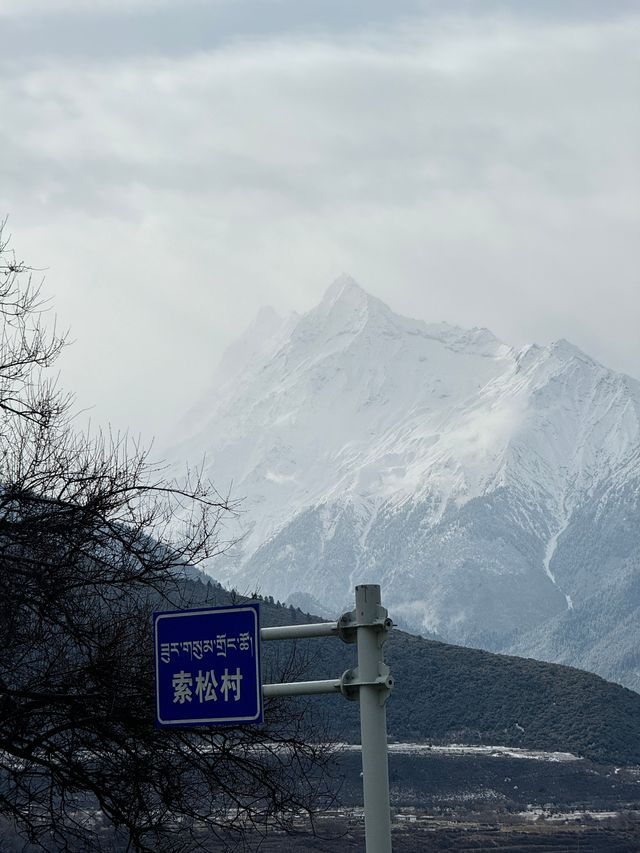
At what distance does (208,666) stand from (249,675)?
36 cm

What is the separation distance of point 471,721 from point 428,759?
13072 mm

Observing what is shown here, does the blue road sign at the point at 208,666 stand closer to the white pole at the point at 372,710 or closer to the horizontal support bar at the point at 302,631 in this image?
the horizontal support bar at the point at 302,631

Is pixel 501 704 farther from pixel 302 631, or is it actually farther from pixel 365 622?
pixel 365 622

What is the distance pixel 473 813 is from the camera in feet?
385

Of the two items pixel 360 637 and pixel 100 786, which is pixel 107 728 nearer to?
pixel 100 786

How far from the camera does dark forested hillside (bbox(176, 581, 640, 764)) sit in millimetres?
131500

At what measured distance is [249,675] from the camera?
10.7 m

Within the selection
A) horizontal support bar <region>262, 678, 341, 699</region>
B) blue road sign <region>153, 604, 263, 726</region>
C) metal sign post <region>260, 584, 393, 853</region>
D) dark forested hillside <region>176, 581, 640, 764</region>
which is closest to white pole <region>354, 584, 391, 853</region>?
metal sign post <region>260, 584, 393, 853</region>

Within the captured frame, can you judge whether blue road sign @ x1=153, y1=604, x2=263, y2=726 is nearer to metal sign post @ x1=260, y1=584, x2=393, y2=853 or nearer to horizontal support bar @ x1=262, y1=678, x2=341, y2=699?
horizontal support bar @ x1=262, y1=678, x2=341, y2=699

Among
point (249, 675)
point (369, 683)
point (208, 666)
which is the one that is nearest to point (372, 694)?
point (369, 683)

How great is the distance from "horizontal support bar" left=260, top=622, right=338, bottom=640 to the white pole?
0.26 m

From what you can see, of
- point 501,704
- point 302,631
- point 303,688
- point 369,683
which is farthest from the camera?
Result: point 501,704

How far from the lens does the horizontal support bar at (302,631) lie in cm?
1063

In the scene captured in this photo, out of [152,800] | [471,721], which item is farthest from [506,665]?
[152,800]
